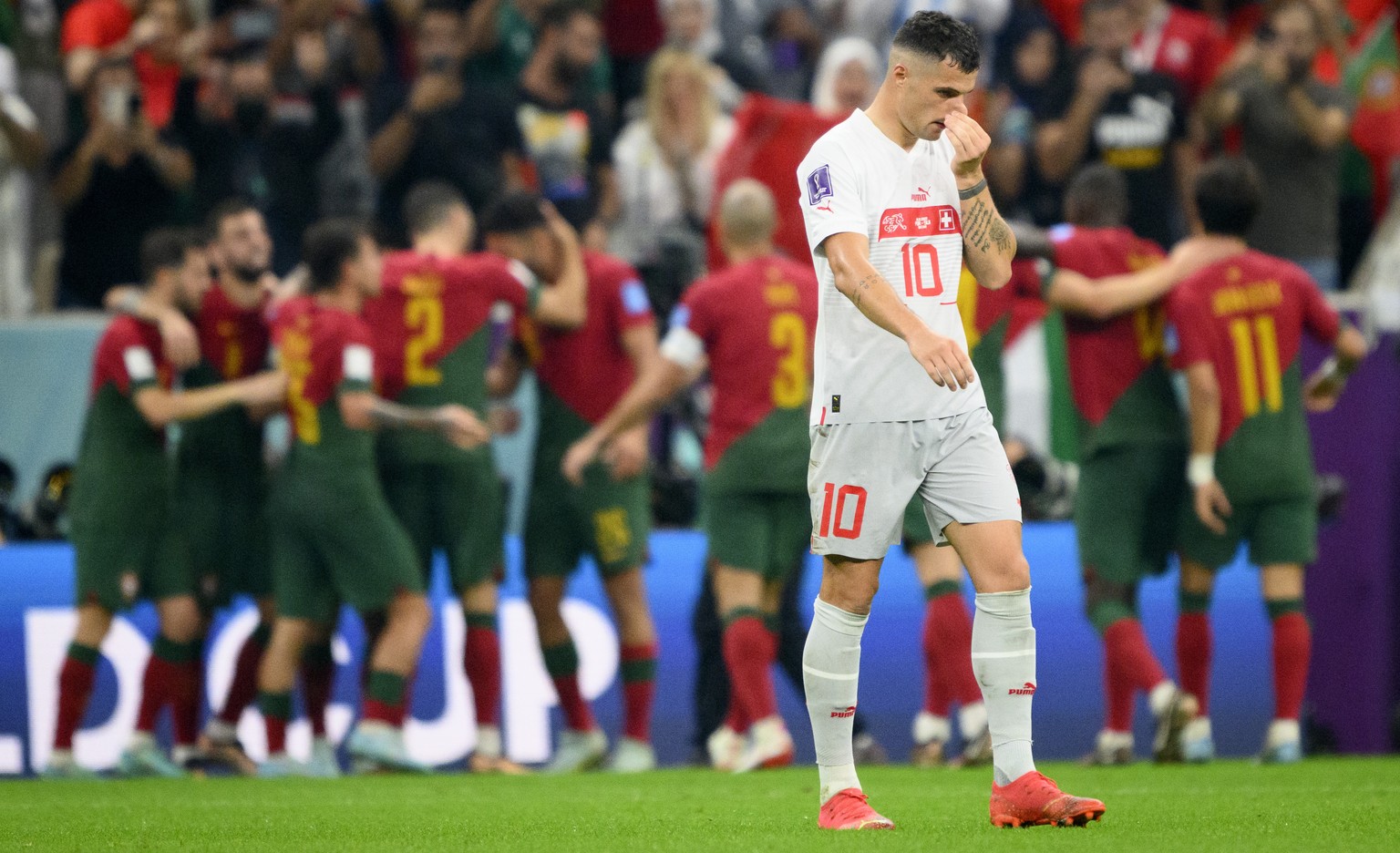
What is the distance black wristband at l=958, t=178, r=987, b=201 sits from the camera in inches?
203


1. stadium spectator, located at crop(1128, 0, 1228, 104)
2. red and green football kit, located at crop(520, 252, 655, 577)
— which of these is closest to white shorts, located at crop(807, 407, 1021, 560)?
red and green football kit, located at crop(520, 252, 655, 577)

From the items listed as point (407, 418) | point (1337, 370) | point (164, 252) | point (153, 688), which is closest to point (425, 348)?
point (407, 418)

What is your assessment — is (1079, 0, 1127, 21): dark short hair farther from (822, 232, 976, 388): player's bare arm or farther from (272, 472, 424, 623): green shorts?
(822, 232, 976, 388): player's bare arm

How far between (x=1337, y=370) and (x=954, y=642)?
6.65 feet

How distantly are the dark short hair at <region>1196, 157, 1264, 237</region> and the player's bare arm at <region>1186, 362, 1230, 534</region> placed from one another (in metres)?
0.66

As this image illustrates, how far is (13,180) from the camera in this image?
11.5 meters

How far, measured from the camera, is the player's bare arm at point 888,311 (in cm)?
468

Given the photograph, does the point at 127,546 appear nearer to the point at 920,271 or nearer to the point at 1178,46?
the point at 920,271

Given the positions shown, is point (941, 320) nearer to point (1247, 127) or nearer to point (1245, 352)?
point (1245, 352)

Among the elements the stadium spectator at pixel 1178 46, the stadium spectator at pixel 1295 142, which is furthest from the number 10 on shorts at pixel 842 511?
the stadium spectator at pixel 1178 46

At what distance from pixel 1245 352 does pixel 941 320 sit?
3551 mm

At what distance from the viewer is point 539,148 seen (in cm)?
1189

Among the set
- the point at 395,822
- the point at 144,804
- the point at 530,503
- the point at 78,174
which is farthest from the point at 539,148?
the point at 395,822

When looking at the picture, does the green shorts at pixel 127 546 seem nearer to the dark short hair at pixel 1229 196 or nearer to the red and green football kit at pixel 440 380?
the red and green football kit at pixel 440 380
